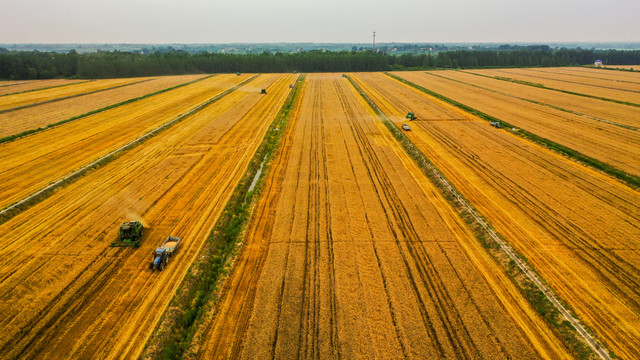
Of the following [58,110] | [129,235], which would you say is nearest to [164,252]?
[129,235]

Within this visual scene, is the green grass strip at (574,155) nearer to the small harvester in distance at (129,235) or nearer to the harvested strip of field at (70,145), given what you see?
the small harvester in distance at (129,235)

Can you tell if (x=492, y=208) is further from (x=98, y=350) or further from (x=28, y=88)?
(x=28, y=88)

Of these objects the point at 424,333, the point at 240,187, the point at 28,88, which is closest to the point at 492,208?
the point at 424,333

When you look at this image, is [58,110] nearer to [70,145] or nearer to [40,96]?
[40,96]

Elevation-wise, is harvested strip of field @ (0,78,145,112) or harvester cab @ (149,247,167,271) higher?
harvested strip of field @ (0,78,145,112)

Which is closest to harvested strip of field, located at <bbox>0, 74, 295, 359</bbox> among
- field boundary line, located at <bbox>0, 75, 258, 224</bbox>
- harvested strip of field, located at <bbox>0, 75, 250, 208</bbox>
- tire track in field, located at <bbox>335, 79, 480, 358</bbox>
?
field boundary line, located at <bbox>0, 75, 258, 224</bbox>

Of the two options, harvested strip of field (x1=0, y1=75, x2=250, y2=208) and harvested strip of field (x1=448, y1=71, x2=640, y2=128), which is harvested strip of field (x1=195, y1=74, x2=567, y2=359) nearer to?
harvested strip of field (x1=0, y1=75, x2=250, y2=208)

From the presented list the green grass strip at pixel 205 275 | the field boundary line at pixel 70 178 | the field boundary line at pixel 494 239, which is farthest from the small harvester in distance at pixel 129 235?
the field boundary line at pixel 494 239
